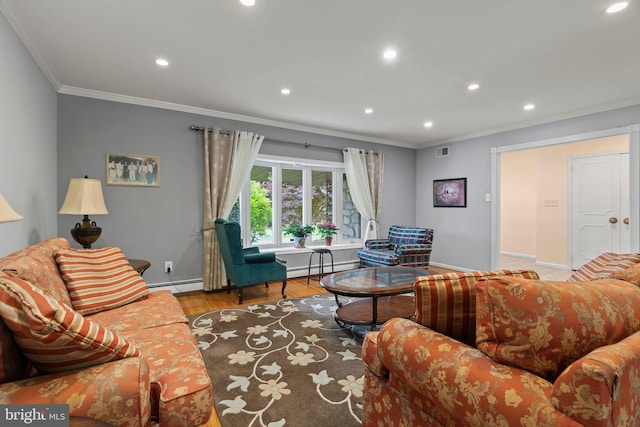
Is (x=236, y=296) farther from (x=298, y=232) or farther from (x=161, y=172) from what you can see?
(x=161, y=172)

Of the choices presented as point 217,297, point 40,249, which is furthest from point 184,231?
point 40,249

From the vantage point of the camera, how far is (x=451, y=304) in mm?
1225

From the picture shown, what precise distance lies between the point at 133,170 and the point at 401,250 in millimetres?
3795

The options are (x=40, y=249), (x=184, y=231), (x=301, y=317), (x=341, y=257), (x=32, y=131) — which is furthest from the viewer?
(x=341, y=257)

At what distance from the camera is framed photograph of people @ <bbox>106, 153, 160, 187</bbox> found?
3.66 metres

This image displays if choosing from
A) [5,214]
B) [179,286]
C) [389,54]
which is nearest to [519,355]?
[5,214]

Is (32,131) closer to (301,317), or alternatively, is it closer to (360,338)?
(301,317)

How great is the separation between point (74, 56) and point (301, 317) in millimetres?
3232

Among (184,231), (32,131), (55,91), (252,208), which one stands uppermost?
(55,91)

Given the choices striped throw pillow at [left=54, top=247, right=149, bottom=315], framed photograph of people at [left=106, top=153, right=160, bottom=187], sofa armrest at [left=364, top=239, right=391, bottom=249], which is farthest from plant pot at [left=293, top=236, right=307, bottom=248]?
striped throw pillow at [left=54, top=247, right=149, bottom=315]

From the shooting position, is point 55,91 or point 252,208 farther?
point 252,208

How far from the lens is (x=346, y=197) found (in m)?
5.62

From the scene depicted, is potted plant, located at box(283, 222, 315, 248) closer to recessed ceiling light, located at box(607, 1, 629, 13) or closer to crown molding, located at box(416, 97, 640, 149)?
crown molding, located at box(416, 97, 640, 149)

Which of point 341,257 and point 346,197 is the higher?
point 346,197
